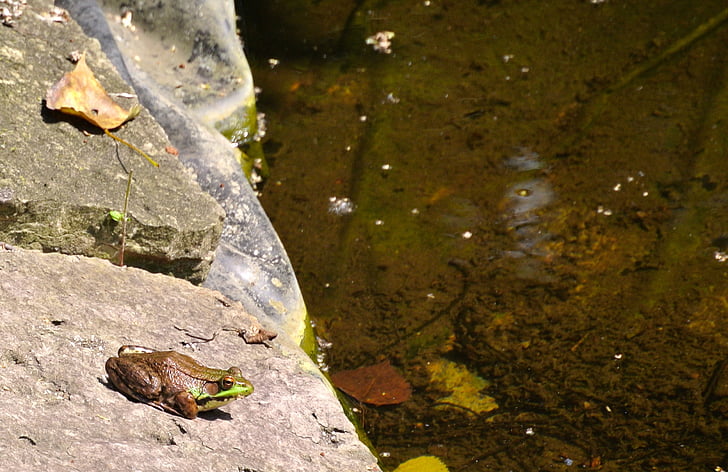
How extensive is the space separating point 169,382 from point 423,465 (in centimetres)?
134

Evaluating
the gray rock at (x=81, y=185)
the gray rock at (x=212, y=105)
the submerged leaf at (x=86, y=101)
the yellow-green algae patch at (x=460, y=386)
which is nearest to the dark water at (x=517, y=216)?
the yellow-green algae patch at (x=460, y=386)

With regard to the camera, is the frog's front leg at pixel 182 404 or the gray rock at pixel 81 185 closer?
the frog's front leg at pixel 182 404

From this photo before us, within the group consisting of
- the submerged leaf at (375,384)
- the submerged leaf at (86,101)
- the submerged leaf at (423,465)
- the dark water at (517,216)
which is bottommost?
the submerged leaf at (423,465)

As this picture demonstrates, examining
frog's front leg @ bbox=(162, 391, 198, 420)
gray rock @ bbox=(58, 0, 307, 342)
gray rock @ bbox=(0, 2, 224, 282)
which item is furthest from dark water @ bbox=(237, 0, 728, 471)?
frog's front leg @ bbox=(162, 391, 198, 420)

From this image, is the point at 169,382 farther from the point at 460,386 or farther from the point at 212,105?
the point at 212,105

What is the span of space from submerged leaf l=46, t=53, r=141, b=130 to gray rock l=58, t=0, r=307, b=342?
1.78ft

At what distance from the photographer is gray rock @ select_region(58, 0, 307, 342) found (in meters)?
3.57

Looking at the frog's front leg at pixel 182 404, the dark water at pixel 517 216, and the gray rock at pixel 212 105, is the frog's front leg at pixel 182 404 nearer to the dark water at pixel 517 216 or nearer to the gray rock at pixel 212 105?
the gray rock at pixel 212 105

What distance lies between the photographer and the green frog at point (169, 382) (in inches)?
93.3

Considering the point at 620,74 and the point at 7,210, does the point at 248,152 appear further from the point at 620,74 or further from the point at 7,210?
the point at 620,74

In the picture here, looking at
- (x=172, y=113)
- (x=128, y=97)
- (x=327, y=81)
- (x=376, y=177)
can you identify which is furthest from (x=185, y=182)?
(x=327, y=81)

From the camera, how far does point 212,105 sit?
4.85 metres

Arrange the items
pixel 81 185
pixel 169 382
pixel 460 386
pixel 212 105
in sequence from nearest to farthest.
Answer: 1. pixel 169 382
2. pixel 81 185
3. pixel 460 386
4. pixel 212 105

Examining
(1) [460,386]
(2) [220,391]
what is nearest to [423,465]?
(1) [460,386]
